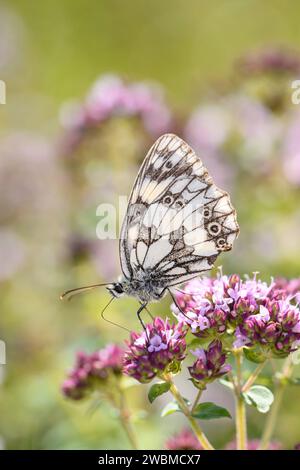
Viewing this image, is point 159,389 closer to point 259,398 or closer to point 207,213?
point 259,398

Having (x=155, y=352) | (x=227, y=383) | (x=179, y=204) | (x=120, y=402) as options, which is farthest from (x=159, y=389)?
(x=179, y=204)

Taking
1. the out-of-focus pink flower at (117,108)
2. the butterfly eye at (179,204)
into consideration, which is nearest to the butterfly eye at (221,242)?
the butterfly eye at (179,204)

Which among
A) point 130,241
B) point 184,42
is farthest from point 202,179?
point 184,42

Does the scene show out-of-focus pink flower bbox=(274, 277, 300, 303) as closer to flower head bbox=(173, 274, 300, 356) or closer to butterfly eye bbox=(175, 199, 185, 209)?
flower head bbox=(173, 274, 300, 356)

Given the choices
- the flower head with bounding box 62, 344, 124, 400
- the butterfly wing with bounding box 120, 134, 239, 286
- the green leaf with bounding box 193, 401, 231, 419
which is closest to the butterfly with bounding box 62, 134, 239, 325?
the butterfly wing with bounding box 120, 134, 239, 286

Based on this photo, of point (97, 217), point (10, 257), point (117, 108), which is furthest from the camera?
point (10, 257)

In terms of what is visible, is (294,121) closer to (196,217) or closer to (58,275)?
(58,275)
